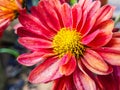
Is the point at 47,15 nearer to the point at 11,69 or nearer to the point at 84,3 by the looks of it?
the point at 84,3

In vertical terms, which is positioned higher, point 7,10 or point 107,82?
point 7,10

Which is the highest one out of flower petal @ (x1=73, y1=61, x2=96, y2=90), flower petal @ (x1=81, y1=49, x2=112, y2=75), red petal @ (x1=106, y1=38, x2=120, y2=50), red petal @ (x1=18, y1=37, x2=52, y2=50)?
red petal @ (x1=18, y1=37, x2=52, y2=50)

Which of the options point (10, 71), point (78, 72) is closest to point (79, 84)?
point (78, 72)

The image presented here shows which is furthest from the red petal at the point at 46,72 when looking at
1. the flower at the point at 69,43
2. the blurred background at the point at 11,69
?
the blurred background at the point at 11,69

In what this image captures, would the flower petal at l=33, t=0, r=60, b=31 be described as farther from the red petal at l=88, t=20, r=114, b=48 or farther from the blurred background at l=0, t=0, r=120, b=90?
the blurred background at l=0, t=0, r=120, b=90

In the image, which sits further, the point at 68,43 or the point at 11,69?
the point at 11,69

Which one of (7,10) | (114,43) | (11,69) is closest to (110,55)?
(114,43)

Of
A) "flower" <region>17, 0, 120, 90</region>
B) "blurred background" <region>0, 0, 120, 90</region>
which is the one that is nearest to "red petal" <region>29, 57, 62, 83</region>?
"flower" <region>17, 0, 120, 90</region>
